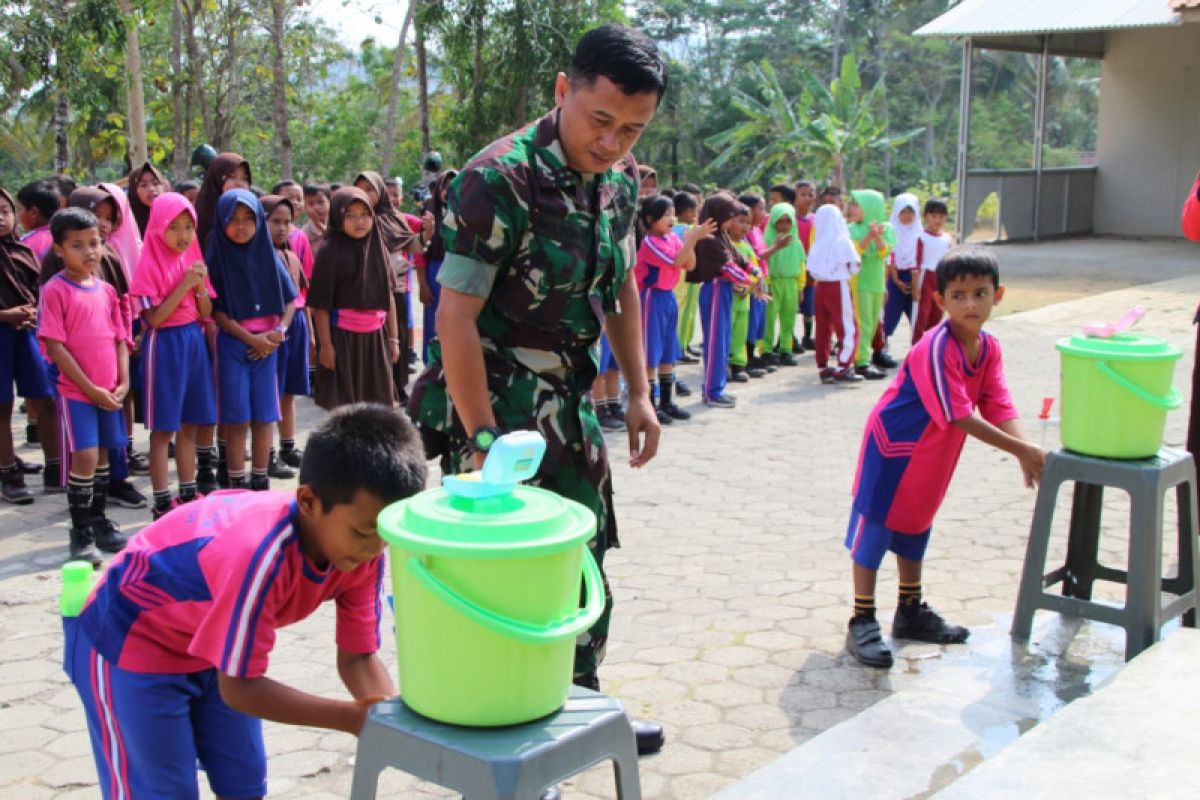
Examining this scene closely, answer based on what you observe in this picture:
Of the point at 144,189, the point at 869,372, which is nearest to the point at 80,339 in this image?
the point at 144,189

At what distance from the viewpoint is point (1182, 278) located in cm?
1579

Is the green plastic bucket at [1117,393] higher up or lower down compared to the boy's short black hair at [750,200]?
lower down

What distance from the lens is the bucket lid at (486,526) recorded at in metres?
1.72

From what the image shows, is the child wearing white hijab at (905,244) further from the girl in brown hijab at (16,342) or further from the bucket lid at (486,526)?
the bucket lid at (486,526)

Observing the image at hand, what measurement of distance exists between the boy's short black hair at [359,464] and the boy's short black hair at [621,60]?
3.18 ft

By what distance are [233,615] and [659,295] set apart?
6.90m

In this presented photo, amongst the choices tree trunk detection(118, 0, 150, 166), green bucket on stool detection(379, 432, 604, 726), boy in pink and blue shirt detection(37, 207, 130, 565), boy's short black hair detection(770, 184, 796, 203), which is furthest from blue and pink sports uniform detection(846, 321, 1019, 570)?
tree trunk detection(118, 0, 150, 166)

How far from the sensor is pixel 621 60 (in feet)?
8.59

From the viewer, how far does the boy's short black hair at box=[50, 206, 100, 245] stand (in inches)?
202

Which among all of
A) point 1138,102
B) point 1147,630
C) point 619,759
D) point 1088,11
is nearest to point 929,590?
point 1147,630

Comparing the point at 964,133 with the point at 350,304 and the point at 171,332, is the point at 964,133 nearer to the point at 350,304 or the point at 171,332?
the point at 350,304

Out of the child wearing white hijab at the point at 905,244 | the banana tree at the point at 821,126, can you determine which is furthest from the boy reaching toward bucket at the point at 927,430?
the banana tree at the point at 821,126

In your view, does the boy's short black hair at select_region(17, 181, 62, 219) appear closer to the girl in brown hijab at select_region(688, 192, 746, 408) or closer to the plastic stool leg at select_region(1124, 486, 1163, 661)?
the girl in brown hijab at select_region(688, 192, 746, 408)

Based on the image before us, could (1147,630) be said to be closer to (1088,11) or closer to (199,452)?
(199,452)
